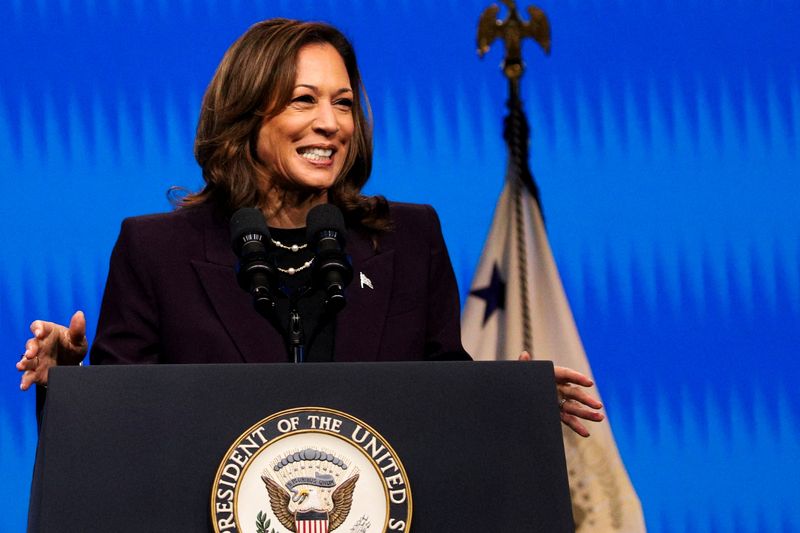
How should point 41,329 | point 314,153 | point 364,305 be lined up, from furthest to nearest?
point 314,153, point 364,305, point 41,329

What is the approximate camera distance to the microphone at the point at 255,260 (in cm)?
143

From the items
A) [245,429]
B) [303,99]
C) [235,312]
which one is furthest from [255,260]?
[303,99]

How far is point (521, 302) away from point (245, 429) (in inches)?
77.1

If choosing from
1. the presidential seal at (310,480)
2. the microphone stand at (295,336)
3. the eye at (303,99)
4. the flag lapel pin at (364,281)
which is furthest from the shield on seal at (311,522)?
the eye at (303,99)

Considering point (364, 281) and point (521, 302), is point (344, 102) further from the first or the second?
point (521, 302)

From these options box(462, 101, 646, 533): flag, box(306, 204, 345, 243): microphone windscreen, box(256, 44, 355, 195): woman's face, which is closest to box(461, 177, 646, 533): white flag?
box(462, 101, 646, 533): flag

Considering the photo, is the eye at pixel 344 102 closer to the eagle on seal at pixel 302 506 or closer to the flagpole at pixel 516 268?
the eagle on seal at pixel 302 506

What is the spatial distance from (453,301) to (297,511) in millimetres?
867

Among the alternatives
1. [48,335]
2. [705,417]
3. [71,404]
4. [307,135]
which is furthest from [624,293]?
[71,404]

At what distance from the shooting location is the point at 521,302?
3.13 meters

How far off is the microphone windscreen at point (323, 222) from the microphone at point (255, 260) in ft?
0.20

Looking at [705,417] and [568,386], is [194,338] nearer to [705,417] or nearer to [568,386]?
[568,386]

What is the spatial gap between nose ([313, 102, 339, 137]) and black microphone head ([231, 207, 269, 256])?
0.46 m

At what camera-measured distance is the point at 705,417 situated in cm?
309
